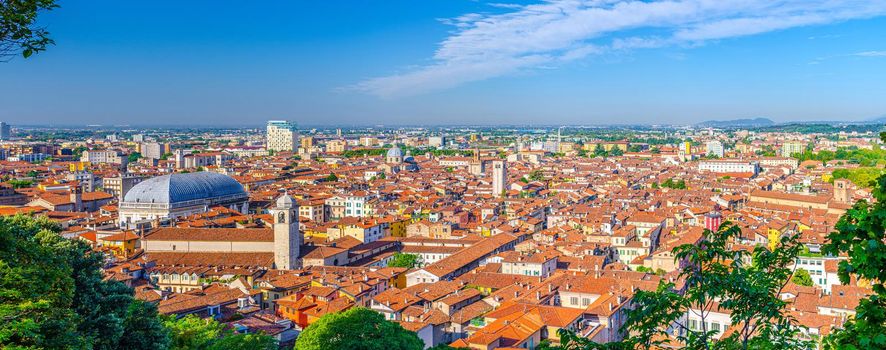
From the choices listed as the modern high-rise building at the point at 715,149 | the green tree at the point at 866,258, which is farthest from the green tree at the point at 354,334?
the modern high-rise building at the point at 715,149

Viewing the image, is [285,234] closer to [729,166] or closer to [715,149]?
[729,166]

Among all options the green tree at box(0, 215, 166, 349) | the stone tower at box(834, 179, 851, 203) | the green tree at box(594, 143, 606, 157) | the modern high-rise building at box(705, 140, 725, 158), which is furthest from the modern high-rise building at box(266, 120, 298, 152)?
the green tree at box(0, 215, 166, 349)

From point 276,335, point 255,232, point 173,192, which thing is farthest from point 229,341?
point 173,192

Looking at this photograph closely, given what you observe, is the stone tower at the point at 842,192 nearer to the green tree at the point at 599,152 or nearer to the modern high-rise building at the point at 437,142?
the green tree at the point at 599,152

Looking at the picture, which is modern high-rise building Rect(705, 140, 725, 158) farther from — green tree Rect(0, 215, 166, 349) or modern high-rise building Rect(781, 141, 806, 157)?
green tree Rect(0, 215, 166, 349)

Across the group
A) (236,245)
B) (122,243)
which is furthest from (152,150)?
(236,245)
